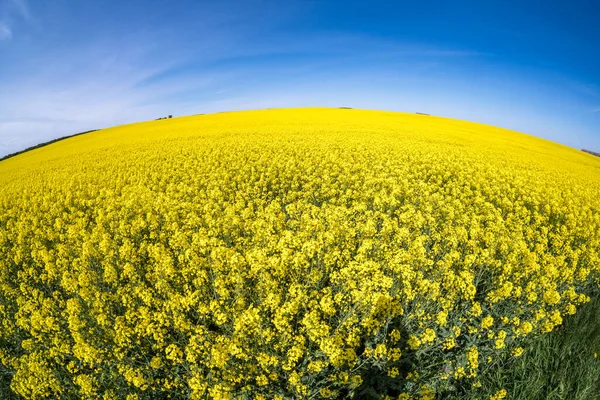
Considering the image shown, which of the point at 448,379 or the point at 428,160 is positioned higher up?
the point at 428,160

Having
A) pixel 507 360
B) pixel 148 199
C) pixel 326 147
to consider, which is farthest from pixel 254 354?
pixel 326 147

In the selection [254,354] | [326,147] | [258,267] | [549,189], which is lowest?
[254,354]

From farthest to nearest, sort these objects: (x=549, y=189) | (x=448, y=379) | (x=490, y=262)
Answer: (x=549, y=189)
(x=490, y=262)
(x=448, y=379)

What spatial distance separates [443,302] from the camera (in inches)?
167

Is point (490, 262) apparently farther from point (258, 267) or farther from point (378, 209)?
point (258, 267)

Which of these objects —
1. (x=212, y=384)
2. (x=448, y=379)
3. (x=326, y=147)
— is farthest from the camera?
(x=326, y=147)

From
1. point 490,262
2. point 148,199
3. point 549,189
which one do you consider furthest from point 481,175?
point 148,199

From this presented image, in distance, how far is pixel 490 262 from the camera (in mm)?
5277

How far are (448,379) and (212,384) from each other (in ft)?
9.63

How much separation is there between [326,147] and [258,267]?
45.3 ft

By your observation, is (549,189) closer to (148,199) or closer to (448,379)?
(448,379)

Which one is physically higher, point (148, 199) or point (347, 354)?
point (148, 199)

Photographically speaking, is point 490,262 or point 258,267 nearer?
point 258,267

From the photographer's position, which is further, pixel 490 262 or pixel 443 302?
pixel 490 262
